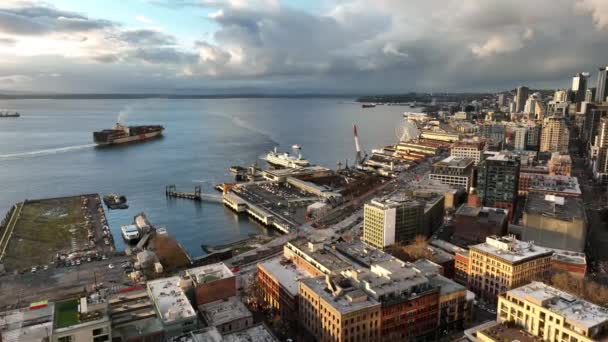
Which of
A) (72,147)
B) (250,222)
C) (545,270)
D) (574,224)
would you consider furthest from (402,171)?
(72,147)

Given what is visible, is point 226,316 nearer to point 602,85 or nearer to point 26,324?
point 26,324

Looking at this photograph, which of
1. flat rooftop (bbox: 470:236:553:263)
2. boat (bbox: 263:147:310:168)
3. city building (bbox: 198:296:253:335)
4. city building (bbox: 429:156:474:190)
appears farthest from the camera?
boat (bbox: 263:147:310:168)

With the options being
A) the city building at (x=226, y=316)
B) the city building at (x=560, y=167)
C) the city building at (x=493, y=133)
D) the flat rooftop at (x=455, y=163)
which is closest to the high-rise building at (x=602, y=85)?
the city building at (x=493, y=133)

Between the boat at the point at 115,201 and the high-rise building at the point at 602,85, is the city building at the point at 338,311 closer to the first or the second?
the boat at the point at 115,201

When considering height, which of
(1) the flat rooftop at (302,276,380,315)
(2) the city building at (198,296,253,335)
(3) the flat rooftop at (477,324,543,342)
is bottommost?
(2) the city building at (198,296,253,335)

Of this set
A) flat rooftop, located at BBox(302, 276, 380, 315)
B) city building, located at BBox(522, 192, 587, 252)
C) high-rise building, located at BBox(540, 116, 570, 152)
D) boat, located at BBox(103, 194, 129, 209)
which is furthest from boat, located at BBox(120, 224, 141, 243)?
high-rise building, located at BBox(540, 116, 570, 152)

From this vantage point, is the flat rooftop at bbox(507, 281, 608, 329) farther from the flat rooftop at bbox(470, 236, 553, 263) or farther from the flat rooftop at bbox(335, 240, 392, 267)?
the flat rooftop at bbox(335, 240, 392, 267)

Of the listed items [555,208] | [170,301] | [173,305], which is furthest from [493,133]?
[173,305]
